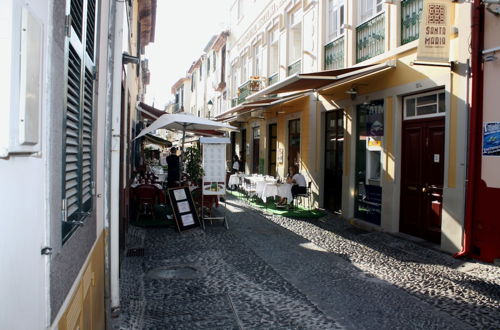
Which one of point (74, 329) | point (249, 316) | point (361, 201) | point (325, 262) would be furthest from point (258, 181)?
point (74, 329)

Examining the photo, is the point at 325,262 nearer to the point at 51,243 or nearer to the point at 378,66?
the point at 378,66

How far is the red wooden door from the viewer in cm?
873

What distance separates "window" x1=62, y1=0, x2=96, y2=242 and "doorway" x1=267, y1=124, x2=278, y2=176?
15.7 metres

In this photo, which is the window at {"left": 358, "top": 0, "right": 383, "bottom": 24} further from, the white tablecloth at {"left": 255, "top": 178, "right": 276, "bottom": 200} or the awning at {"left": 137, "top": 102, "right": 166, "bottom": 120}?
the awning at {"left": 137, "top": 102, "right": 166, "bottom": 120}

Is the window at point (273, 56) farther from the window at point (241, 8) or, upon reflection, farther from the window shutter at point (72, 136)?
the window shutter at point (72, 136)

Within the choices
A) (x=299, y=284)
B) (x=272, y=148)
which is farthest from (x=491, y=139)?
(x=272, y=148)

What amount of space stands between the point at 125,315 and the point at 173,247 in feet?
11.2

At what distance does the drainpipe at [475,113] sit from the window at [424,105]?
1202 mm

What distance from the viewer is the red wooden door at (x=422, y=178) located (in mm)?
8734

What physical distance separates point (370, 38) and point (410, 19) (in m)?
1.67

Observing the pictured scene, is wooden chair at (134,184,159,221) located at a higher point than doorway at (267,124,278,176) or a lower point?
lower

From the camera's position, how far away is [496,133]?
7.07m

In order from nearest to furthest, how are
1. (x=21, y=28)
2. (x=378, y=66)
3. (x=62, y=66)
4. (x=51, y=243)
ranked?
(x=21, y=28) → (x=51, y=243) → (x=62, y=66) → (x=378, y=66)

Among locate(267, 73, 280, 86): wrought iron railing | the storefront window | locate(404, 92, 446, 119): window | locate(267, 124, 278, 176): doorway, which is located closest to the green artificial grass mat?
the storefront window
